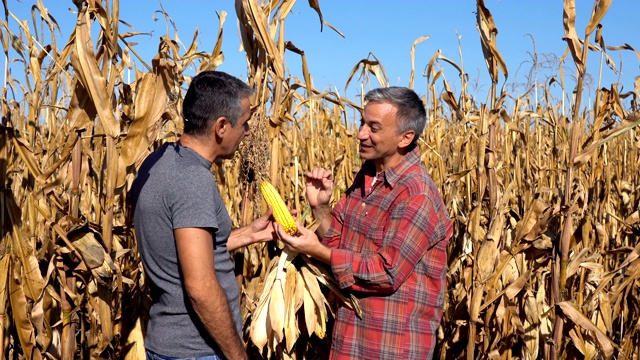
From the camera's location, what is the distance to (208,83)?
2.58m

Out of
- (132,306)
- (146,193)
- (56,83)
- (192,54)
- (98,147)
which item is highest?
(192,54)

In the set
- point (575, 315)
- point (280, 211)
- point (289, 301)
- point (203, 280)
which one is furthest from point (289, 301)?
point (575, 315)

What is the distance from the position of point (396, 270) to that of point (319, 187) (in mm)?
665

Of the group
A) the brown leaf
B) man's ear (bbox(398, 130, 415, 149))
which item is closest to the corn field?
the brown leaf

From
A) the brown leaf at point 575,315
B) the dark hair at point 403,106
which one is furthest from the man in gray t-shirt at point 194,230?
the brown leaf at point 575,315

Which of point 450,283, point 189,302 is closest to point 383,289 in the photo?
point 189,302

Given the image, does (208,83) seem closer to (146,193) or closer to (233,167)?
(146,193)

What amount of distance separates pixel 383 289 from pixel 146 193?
1.13 metres

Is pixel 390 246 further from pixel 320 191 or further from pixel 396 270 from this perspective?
pixel 320 191

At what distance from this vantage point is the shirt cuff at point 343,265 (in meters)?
2.99

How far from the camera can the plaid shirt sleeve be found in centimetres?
289

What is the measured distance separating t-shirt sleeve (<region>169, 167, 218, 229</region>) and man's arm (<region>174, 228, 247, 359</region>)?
0.03 meters

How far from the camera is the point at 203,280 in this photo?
234 cm

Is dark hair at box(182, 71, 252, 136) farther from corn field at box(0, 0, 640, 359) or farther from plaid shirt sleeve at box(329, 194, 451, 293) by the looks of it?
plaid shirt sleeve at box(329, 194, 451, 293)
